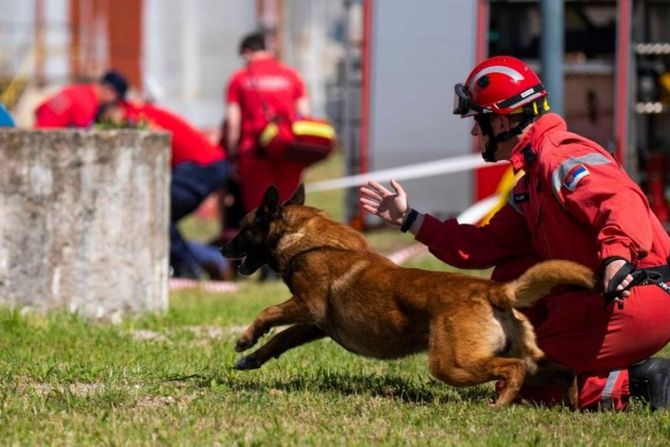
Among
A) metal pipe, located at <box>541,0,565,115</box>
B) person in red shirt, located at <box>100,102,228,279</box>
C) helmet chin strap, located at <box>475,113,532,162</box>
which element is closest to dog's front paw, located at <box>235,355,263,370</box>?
helmet chin strap, located at <box>475,113,532,162</box>

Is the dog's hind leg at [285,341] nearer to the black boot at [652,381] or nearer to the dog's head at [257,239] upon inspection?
the dog's head at [257,239]

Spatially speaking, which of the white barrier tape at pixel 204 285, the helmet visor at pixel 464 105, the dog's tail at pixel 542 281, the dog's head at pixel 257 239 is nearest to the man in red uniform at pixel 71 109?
the white barrier tape at pixel 204 285

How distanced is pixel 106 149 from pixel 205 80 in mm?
22008

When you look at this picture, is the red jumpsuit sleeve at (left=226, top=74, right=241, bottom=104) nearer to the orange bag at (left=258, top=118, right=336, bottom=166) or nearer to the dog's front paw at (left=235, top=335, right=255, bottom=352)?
the orange bag at (left=258, top=118, right=336, bottom=166)

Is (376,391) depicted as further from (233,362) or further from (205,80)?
(205,80)

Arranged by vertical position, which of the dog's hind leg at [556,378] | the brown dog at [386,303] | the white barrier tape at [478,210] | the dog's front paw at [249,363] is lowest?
the white barrier tape at [478,210]

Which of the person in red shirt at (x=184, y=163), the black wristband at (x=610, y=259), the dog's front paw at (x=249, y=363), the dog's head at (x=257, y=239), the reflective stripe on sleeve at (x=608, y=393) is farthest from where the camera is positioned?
the person in red shirt at (x=184, y=163)

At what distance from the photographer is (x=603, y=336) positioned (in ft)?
19.2

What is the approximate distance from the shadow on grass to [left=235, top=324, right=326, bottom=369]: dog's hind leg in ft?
0.33

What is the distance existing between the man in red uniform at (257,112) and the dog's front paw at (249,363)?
6982mm

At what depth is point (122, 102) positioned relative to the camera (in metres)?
12.9

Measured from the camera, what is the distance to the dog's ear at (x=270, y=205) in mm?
6426

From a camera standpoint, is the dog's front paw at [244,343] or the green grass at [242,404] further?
the dog's front paw at [244,343]


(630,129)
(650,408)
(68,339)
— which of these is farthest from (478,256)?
(630,129)
